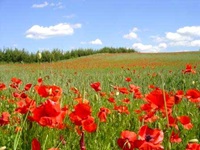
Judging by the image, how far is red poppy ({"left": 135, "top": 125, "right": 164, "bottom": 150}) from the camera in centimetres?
124

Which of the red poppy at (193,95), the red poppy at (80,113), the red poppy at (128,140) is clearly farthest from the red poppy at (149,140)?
the red poppy at (193,95)

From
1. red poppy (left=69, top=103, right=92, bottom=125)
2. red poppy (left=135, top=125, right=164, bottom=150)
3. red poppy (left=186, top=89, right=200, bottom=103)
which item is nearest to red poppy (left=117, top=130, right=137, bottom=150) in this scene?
red poppy (left=135, top=125, right=164, bottom=150)

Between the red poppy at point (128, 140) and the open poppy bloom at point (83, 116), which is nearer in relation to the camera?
the red poppy at point (128, 140)

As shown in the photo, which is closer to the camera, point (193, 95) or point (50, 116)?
point (50, 116)

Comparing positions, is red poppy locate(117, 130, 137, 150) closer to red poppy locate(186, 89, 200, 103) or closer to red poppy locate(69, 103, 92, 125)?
red poppy locate(69, 103, 92, 125)

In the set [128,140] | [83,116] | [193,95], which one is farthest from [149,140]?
[193,95]

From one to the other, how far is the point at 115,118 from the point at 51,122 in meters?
2.54

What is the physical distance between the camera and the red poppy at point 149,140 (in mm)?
1238

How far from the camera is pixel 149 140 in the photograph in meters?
1.29

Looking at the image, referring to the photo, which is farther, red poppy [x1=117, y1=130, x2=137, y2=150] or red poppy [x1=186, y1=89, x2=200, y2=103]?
red poppy [x1=186, y1=89, x2=200, y2=103]

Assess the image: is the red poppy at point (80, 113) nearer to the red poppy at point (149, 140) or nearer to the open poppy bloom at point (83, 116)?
the open poppy bloom at point (83, 116)

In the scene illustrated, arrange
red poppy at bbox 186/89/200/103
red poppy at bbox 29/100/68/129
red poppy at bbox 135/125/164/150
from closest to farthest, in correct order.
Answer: red poppy at bbox 135/125/164/150 → red poppy at bbox 29/100/68/129 → red poppy at bbox 186/89/200/103

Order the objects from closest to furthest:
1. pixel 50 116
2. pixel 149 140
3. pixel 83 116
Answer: pixel 149 140 → pixel 50 116 → pixel 83 116

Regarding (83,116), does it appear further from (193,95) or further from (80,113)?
(193,95)
